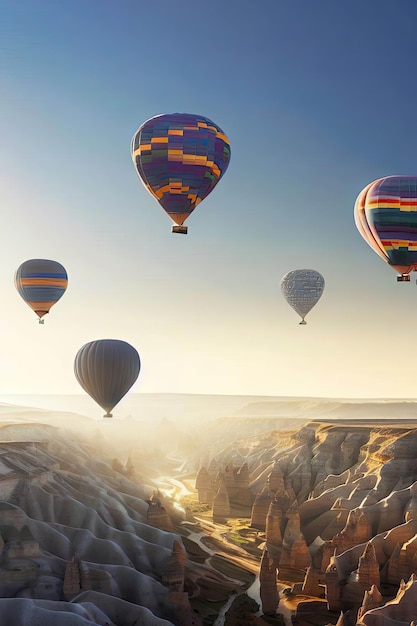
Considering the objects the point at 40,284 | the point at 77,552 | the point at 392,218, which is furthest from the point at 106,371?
the point at 392,218

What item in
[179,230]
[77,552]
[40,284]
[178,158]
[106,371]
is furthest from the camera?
[40,284]

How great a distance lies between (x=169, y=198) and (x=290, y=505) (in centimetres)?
3357

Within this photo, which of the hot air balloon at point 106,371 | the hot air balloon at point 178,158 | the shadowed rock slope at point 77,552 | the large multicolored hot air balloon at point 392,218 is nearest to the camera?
the shadowed rock slope at point 77,552

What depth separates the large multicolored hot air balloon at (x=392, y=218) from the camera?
5922 cm

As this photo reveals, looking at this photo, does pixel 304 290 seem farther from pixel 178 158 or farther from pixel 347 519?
pixel 178 158

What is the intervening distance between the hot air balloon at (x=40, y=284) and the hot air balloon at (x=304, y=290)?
32.5 m

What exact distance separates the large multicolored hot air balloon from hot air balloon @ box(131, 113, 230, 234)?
13.8m

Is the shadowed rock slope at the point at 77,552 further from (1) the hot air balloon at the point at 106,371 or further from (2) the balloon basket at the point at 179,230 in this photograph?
(2) the balloon basket at the point at 179,230

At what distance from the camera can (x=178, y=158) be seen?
58469 millimetres

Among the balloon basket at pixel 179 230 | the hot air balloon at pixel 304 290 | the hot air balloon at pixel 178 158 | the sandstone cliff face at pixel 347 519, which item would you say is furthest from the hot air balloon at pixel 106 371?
the hot air balloon at pixel 304 290

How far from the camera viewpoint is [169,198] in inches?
2345

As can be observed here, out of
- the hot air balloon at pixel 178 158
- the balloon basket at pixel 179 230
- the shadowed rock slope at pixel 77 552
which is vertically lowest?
the shadowed rock slope at pixel 77 552

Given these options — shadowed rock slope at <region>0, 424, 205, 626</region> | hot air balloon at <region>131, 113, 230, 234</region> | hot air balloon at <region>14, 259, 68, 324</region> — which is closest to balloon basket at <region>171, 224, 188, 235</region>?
hot air balloon at <region>131, 113, 230, 234</region>

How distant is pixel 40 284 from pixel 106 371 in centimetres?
1331
